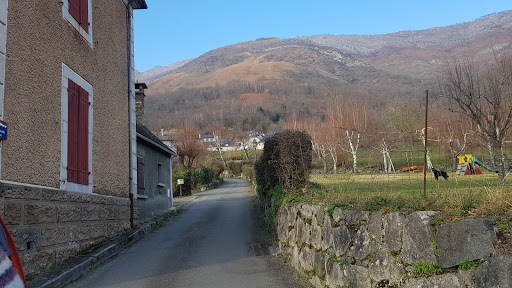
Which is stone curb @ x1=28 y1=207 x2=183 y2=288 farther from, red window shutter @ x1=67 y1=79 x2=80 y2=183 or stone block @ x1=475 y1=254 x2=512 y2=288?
stone block @ x1=475 y1=254 x2=512 y2=288

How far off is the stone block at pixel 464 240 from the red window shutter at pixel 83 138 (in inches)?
301

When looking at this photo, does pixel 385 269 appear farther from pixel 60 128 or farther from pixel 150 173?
pixel 150 173

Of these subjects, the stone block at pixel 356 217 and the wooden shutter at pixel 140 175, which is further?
the wooden shutter at pixel 140 175

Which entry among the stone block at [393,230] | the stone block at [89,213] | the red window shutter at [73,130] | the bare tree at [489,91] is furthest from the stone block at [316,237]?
the bare tree at [489,91]

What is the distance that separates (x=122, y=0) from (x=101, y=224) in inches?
286

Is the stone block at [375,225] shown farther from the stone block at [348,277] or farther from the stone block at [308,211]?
the stone block at [308,211]

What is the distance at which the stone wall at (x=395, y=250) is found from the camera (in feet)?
→ 11.3

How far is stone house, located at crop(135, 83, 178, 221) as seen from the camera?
52.5 ft

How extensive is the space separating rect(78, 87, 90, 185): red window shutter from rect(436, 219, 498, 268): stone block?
7.64 m

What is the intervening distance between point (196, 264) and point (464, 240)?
6165 millimetres

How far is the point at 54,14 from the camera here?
27.0ft

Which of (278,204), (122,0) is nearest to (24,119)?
(278,204)

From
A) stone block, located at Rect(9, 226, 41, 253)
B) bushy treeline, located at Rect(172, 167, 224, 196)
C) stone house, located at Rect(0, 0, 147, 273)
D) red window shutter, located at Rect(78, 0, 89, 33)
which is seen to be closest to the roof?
stone house, located at Rect(0, 0, 147, 273)

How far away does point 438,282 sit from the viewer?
3.82 m
